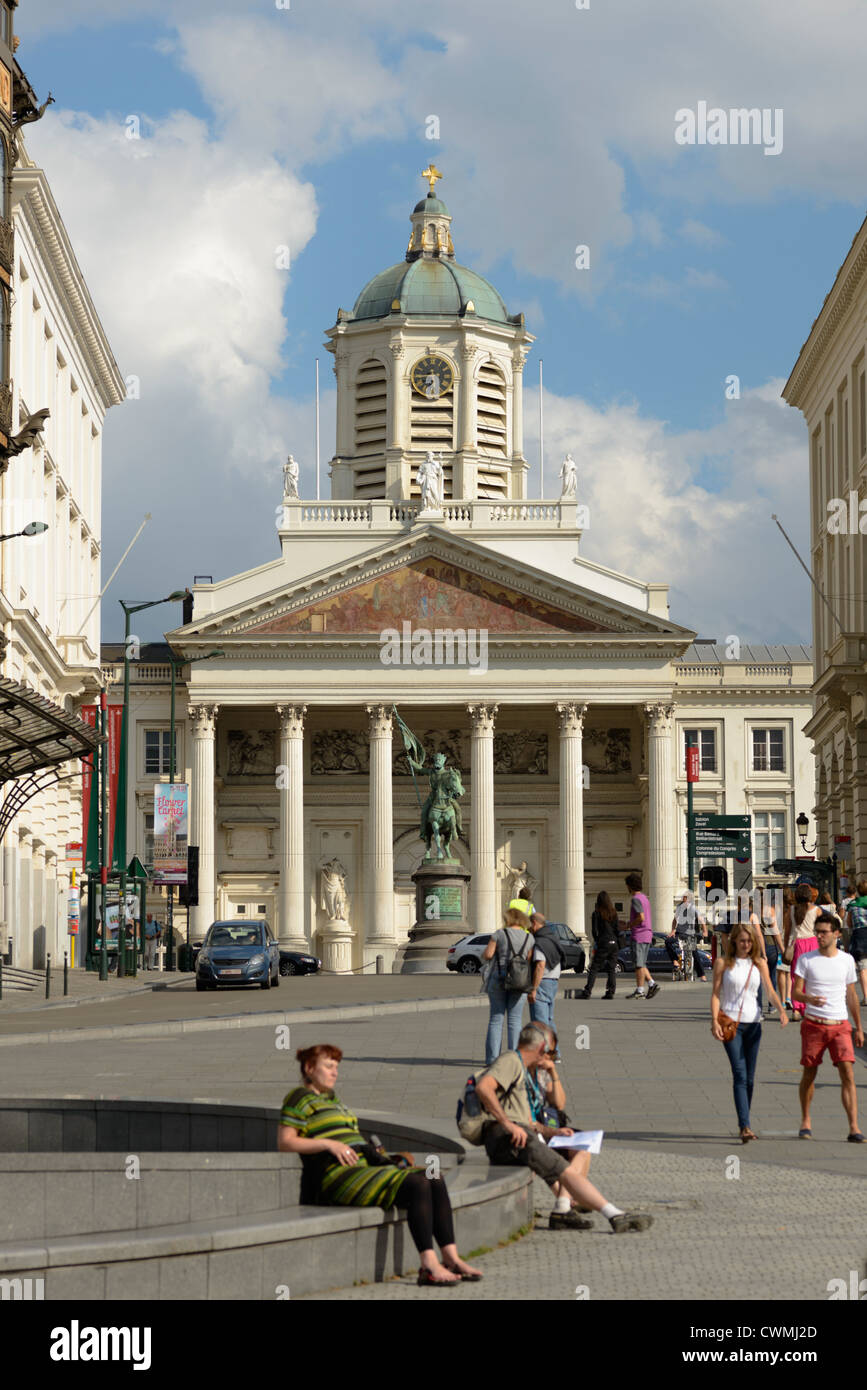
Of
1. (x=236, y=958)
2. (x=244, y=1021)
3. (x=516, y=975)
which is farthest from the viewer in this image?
(x=236, y=958)

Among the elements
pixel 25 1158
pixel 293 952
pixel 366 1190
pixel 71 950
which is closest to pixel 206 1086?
pixel 25 1158

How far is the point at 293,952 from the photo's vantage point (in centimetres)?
8006

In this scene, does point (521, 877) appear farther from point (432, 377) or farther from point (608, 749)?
point (432, 377)

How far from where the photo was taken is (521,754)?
310ft

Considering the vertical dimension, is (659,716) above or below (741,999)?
above

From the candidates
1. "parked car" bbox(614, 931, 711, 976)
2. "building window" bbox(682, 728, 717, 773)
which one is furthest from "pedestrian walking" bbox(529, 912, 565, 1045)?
"building window" bbox(682, 728, 717, 773)

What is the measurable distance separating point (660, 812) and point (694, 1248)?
74937 millimetres

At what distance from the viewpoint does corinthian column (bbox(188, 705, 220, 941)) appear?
87.1m

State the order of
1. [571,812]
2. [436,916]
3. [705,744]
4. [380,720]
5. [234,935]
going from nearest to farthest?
[234,935] < [436,916] < [571,812] < [380,720] < [705,744]

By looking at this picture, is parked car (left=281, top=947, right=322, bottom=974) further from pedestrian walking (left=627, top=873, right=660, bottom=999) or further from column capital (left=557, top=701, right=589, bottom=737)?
pedestrian walking (left=627, top=873, right=660, bottom=999)

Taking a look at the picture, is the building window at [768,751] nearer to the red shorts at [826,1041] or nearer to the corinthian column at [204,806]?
the corinthian column at [204,806]

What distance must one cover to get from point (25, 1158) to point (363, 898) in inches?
3090

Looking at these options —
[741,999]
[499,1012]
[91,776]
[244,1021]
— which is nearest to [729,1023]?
[741,999]

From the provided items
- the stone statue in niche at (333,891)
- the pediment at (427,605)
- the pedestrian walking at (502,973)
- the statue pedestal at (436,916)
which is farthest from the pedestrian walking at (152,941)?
the pedestrian walking at (502,973)
